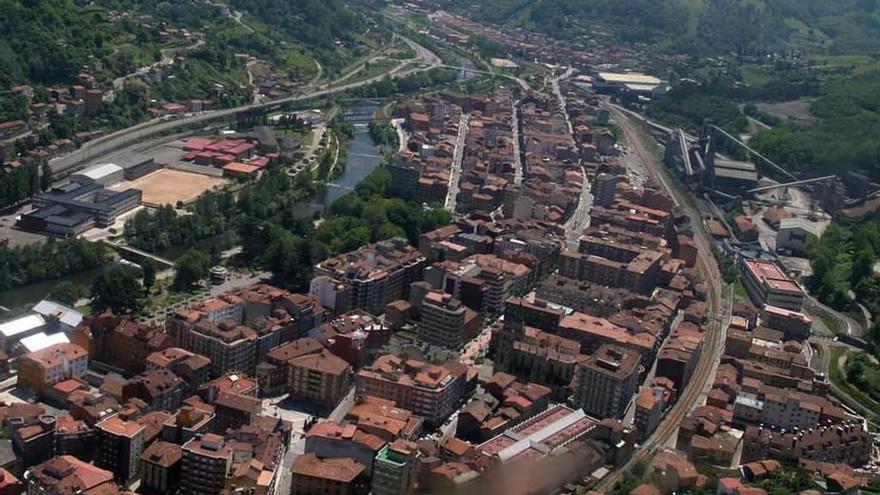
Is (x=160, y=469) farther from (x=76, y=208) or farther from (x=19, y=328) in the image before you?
(x=76, y=208)

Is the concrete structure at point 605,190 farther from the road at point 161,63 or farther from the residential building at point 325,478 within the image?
the residential building at point 325,478

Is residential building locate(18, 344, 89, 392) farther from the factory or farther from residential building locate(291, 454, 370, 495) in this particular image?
the factory

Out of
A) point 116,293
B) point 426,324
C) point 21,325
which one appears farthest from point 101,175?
point 426,324

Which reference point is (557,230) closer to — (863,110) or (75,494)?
(75,494)

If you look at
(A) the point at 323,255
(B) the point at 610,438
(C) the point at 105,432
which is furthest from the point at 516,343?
(C) the point at 105,432

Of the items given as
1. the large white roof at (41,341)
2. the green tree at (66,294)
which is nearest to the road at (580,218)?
the green tree at (66,294)
